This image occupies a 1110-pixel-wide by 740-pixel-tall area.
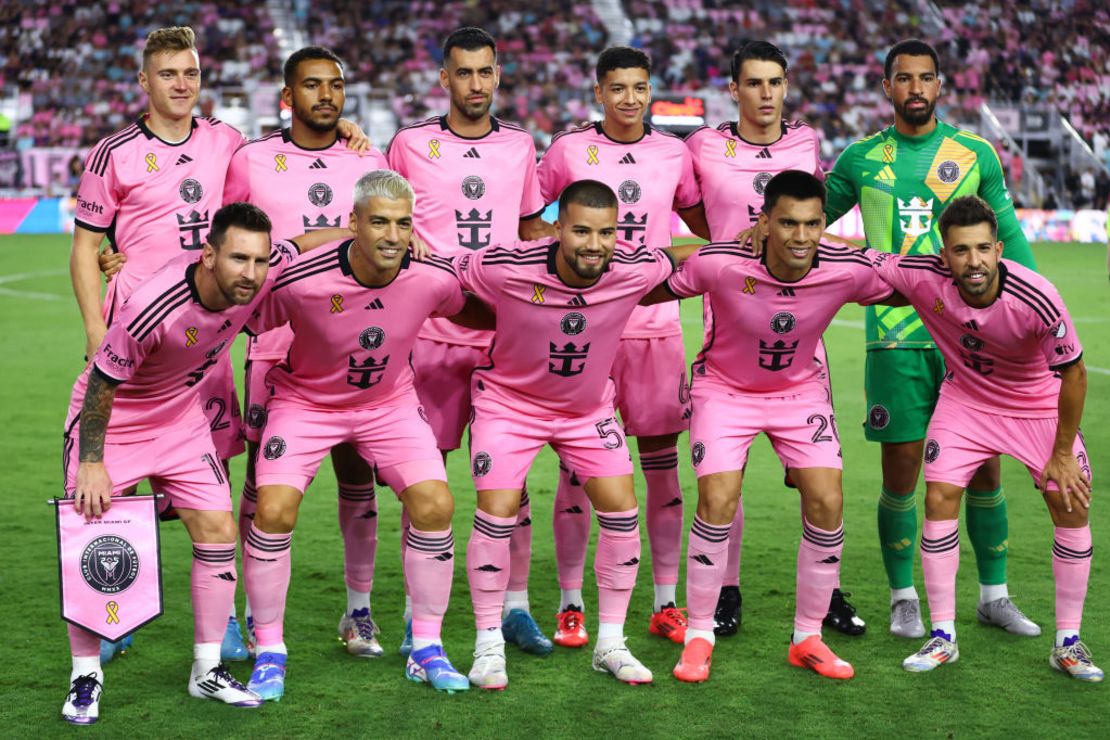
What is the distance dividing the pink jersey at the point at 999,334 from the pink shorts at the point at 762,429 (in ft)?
1.88

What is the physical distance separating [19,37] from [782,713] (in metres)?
33.8

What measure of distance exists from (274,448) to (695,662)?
6.06 feet

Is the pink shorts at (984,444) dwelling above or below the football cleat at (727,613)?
above

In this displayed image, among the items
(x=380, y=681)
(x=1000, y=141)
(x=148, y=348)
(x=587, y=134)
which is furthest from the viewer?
(x=1000, y=141)

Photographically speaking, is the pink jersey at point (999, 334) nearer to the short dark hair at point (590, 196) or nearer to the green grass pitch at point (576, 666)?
the green grass pitch at point (576, 666)

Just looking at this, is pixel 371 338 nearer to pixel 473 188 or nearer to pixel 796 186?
pixel 473 188

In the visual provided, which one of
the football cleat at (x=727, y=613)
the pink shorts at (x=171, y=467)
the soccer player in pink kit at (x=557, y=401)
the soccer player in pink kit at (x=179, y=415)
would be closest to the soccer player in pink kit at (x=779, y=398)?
the soccer player in pink kit at (x=557, y=401)

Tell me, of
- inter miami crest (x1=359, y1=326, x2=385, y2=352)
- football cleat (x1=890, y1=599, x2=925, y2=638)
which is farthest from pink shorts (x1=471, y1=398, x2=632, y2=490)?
football cleat (x1=890, y1=599, x2=925, y2=638)

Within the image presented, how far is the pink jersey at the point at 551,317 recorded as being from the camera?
17.7 feet

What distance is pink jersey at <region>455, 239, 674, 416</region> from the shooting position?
5383mm

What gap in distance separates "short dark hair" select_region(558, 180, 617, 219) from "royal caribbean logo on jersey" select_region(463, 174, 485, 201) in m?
0.78

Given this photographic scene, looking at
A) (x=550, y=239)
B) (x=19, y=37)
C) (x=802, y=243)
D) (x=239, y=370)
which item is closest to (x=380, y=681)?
(x=550, y=239)

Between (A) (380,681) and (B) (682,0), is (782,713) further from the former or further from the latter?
(B) (682,0)

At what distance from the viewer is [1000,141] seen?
1265 inches
